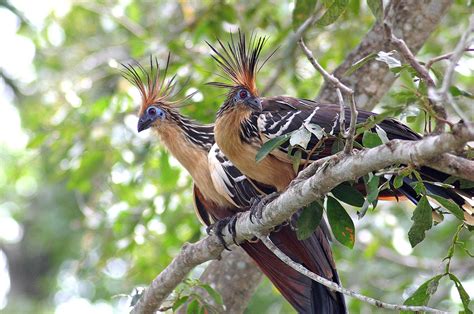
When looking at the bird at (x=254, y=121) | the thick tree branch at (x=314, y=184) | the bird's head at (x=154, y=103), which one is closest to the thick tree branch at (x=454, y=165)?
the thick tree branch at (x=314, y=184)

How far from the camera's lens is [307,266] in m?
3.96


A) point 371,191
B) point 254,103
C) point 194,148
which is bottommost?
point 371,191

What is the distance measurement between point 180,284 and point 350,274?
2.98m

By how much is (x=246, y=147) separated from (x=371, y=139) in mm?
1070

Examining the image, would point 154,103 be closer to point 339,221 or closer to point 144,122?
point 144,122

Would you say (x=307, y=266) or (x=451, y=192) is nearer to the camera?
(x=451, y=192)

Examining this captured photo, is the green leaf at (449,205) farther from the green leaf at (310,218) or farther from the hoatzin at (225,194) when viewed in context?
the hoatzin at (225,194)

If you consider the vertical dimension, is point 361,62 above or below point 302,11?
below

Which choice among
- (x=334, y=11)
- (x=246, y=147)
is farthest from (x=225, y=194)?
(x=334, y=11)

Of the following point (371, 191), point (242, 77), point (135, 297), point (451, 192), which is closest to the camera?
point (371, 191)

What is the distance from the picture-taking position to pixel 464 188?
2852 mm

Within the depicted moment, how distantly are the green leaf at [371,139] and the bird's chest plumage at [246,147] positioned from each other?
964mm

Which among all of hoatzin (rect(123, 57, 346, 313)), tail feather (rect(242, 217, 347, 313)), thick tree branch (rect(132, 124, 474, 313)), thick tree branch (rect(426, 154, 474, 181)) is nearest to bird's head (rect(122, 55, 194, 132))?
hoatzin (rect(123, 57, 346, 313))

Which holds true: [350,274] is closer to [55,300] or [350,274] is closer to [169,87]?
[169,87]
